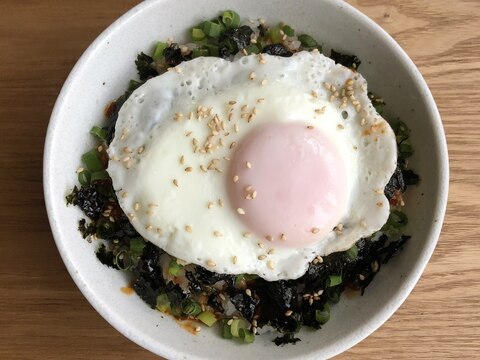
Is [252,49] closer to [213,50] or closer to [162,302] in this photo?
[213,50]

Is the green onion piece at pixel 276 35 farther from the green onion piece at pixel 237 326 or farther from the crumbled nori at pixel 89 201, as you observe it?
the green onion piece at pixel 237 326

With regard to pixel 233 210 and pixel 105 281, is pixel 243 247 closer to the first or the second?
pixel 233 210

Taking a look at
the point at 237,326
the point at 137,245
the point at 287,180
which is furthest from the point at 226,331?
the point at 287,180

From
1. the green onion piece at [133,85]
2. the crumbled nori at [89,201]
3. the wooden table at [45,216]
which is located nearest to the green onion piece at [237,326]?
the wooden table at [45,216]

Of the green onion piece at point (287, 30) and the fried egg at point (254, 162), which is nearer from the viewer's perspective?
the fried egg at point (254, 162)

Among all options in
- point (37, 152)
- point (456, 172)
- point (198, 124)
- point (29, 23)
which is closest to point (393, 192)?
point (456, 172)

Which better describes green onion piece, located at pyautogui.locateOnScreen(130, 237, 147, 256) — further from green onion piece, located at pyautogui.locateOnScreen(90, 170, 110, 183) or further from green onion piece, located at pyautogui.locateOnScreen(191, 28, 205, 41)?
green onion piece, located at pyautogui.locateOnScreen(191, 28, 205, 41)

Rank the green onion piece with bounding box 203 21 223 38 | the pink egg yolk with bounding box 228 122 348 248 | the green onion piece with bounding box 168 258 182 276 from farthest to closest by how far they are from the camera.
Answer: the green onion piece with bounding box 203 21 223 38, the green onion piece with bounding box 168 258 182 276, the pink egg yolk with bounding box 228 122 348 248

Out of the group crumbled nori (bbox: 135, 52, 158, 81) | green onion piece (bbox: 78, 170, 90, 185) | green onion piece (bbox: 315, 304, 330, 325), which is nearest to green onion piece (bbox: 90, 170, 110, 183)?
green onion piece (bbox: 78, 170, 90, 185)
